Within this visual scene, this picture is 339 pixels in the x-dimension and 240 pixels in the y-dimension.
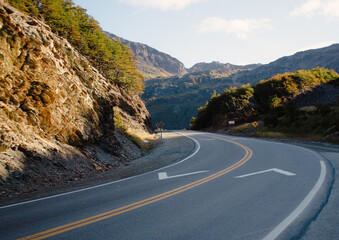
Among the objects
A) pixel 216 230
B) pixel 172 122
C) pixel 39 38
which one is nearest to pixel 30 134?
pixel 39 38

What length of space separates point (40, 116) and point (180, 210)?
29.0 ft

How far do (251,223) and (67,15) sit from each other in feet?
92.1

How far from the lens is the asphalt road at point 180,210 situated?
3.46 meters

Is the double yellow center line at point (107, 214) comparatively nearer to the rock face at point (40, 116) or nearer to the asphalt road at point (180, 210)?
the asphalt road at point (180, 210)

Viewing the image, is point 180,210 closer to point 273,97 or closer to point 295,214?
point 295,214

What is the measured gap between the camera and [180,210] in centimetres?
435

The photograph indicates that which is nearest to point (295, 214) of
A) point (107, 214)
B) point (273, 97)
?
point (107, 214)

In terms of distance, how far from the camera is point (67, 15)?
2336 centimetres

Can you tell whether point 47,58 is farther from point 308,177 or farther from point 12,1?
point 308,177

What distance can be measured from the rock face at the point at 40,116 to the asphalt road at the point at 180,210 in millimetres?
2924

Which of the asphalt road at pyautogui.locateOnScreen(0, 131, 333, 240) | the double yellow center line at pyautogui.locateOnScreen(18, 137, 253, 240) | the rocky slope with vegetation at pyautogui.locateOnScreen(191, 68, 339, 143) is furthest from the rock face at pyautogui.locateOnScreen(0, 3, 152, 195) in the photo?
the rocky slope with vegetation at pyautogui.locateOnScreen(191, 68, 339, 143)

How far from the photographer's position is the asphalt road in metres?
3.46

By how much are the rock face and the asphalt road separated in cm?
292

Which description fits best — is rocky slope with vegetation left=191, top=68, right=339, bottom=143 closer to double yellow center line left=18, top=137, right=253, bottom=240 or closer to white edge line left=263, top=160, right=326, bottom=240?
white edge line left=263, top=160, right=326, bottom=240
